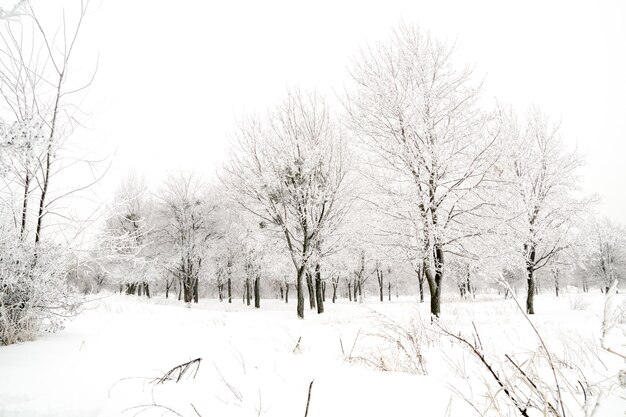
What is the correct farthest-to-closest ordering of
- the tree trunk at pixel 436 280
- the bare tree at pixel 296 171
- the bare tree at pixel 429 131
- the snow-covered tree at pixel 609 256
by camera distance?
1. the snow-covered tree at pixel 609 256
2. the bare tree at pixel 296 171
3. the tree trunk at pixel 436 280
4. the bare tree at pixel 429 131

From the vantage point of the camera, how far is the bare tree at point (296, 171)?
12.3m

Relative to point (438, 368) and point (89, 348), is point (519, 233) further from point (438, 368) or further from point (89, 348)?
point (89, 348)

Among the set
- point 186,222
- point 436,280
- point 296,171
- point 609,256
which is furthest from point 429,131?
point 609,256

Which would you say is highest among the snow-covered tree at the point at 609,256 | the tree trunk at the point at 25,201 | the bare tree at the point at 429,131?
the bare tree at the point at 429,131

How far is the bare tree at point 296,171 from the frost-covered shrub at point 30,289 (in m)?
8.40

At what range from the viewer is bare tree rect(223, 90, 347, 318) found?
1226 centimetres

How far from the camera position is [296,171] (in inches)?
483

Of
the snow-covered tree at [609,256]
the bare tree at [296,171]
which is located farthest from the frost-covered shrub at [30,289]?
the snow-covered tree at [609,256]

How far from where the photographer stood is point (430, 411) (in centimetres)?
134

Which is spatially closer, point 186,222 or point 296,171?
point 296,171

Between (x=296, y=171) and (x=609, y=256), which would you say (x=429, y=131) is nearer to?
(x=296, y=171)

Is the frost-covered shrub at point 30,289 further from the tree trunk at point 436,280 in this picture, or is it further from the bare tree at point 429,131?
the tree trunk at point 436,280

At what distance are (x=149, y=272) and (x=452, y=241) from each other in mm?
22996

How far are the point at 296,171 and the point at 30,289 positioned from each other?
30.5 ft
